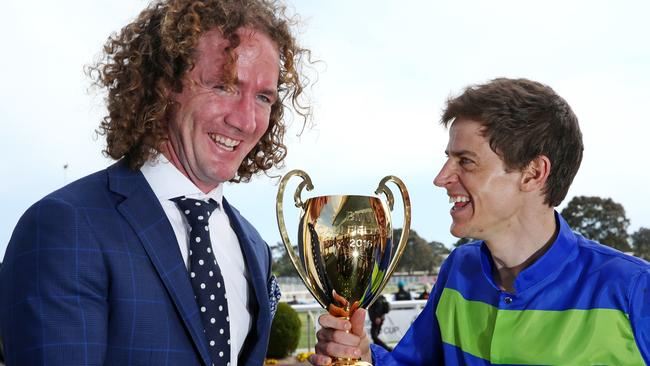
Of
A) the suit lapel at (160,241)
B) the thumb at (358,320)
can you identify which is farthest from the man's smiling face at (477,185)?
the suit lapel at (160,241)

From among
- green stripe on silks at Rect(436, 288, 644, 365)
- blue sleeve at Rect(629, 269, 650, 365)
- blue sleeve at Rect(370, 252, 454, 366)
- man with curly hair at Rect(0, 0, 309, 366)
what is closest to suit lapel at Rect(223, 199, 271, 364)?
man with curly hair at Rect(0, 0, 309, 366)

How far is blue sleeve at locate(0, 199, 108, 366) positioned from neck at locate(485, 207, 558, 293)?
148cm

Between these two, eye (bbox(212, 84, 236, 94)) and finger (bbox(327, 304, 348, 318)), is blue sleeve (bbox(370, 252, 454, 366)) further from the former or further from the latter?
eye (bbox(212, 84, 236, 94))

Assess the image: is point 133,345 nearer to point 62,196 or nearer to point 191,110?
point 62,196

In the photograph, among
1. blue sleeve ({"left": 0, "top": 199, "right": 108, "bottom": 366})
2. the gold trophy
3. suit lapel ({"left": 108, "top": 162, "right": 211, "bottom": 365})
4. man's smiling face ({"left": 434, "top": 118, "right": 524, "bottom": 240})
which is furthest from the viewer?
man's smiling face ({"left": 434, "top": 118, "right": 524, "bottom": 240})

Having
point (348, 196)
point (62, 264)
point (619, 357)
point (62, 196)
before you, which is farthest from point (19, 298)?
point (619, 357)

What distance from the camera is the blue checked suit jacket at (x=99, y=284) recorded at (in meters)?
1.91

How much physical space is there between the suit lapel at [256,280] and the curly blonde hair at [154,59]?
46 centimetres

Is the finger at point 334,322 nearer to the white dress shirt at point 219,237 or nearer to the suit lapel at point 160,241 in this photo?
the white dress shirt at point 219,237

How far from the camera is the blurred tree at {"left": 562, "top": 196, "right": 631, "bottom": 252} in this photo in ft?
155

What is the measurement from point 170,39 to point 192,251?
2.35 ft

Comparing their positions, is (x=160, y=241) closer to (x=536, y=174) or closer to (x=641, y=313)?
(x=536, y=174)

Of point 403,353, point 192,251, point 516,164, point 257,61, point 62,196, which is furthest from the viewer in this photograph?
point 403,353

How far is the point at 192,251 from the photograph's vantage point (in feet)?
7.36
